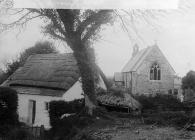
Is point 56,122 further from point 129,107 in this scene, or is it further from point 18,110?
point 129,107

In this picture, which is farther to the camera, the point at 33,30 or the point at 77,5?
the point at 33,30

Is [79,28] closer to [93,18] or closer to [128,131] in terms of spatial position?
[93,18]

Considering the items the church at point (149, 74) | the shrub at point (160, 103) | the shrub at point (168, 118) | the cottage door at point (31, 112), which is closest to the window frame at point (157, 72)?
the church at point (149, 74)

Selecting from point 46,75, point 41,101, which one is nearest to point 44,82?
point 46,75

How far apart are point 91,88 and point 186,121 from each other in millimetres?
796

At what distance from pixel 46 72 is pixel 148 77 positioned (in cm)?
82

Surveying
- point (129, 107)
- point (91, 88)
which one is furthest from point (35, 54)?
point (129, 107)

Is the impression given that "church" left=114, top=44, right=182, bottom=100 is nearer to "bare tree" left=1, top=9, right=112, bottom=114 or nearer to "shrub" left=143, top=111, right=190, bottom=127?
"shrub" left=143, top=111, right=190, bottom=127

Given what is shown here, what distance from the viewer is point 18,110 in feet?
10.3

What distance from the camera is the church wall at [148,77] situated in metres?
2.67

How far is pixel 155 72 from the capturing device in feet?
9.02

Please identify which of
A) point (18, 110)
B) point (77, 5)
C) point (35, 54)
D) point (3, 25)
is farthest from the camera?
point (18, 110)

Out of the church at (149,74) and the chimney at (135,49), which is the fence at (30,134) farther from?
the chimney at (135,49)

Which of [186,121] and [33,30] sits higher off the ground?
[33,30]
